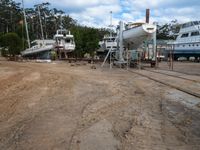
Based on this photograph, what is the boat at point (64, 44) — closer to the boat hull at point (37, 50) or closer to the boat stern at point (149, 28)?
the boat hull at point (37, 50)

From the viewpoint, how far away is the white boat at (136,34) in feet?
91.9

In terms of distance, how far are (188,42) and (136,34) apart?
2098cm

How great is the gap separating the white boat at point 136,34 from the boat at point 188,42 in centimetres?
1594

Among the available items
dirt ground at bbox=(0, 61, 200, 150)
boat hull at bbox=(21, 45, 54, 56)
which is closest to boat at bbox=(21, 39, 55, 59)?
boat hull at bbox=(21, 45, 54, 56)

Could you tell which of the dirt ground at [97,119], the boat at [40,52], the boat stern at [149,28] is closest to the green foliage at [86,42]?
the boat at [40,52]

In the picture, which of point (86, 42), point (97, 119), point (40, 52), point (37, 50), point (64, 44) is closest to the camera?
point (97, 119)

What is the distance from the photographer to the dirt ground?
6.78m

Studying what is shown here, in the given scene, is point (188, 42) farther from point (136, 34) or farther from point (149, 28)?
point (149, 28)

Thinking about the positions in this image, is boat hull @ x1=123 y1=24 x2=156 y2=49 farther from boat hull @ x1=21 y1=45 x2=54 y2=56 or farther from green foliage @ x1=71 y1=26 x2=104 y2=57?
boat hull @ x1=21 y1=45 x2=54 y2=56

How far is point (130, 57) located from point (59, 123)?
22.1 meters

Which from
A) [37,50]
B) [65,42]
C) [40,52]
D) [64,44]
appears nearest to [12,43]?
[37,50]

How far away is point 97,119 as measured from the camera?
8.71m

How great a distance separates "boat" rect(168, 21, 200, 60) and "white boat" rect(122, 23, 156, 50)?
15.9 metres

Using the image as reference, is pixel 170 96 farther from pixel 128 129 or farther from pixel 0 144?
pixel 0 144
